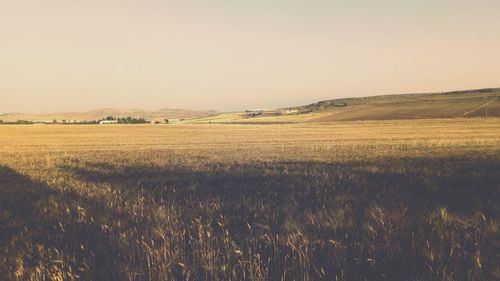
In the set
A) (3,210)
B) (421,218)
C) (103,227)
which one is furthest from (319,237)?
(3,210)

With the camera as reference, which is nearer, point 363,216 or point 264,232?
point 264,232

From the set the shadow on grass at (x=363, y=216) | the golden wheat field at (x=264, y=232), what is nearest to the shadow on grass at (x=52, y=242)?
the golden wheat field at (x=264, y=232)

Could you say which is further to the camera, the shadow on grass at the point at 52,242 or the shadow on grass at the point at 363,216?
the shadow on grass at the point at 52,242

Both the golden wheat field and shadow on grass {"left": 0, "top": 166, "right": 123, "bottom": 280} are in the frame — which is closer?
the golden wheat field

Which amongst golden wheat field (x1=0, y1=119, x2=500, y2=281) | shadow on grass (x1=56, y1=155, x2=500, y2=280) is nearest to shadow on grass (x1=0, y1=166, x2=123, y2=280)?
golden wheat field (x1=0, y1=119, x2=500, y2=281)

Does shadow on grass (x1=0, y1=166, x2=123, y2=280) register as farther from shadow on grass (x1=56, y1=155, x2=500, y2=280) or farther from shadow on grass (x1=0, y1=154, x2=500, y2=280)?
shadow on grass (x1=56, y1=155, x2=500, y2=280)

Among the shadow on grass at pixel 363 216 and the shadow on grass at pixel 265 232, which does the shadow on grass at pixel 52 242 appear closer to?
the shadow on grass at pixel 265 232

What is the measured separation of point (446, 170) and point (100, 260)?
25.2ft

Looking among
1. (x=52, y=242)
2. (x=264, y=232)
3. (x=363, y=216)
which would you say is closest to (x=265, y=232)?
(x=264, y=232)

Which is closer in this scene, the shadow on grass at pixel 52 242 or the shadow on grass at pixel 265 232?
the shadow on grass at pixel 265 232

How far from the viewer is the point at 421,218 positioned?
491cm

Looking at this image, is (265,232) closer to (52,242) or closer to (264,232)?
(264,232)

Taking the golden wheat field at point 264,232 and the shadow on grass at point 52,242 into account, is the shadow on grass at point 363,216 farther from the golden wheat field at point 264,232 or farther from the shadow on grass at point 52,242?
the shadow on grass at point 52,242

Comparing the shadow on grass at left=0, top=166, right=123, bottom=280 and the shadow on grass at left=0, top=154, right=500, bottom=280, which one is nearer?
the shadow on grass at left=0, top=154, right=500, bottom=280
